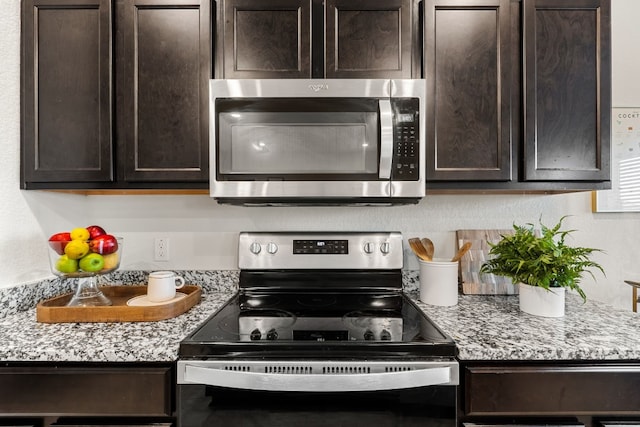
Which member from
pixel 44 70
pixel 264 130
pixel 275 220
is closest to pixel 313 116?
pixel 264 130

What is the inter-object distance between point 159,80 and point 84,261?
29.6 inches

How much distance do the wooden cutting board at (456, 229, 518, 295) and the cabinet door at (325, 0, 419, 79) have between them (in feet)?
2.78

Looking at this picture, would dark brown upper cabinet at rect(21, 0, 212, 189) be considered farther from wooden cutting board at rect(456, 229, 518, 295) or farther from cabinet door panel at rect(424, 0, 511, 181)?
wooden cutting board at rect(456, 229, 518, 295)

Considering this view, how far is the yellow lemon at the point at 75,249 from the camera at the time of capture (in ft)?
4.01

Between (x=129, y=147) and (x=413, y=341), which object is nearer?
(x=413, y=341)

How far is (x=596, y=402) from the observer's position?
96 centimetres

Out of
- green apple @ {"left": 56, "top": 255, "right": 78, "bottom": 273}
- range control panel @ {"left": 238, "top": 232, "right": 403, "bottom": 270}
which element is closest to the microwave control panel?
range control panel @ {"left": 238, "top": 232, "right": 403, "bottom": 270}

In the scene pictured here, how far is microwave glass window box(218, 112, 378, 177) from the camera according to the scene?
1.26 metres

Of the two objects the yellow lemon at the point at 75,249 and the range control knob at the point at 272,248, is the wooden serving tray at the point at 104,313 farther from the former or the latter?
the range control knob at the point at 272,248

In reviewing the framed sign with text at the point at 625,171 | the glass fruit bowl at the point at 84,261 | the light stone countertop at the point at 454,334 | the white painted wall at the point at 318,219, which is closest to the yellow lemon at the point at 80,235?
the glass fruit bowl at the point at 84,261

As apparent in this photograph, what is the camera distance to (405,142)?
1257 millimetres

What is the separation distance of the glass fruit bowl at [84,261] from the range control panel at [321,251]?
0.52m

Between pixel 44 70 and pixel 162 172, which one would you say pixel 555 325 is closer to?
pixel 162 172

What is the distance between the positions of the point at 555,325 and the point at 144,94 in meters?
1.75
